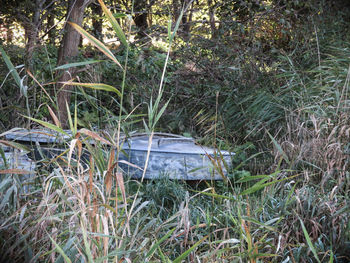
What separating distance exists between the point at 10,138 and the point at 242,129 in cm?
227

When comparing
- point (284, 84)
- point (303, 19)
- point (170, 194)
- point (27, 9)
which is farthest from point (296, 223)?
point (27, 9)

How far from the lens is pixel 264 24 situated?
6148 mm

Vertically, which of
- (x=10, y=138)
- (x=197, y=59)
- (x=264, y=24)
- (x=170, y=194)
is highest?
(x=264, y=24)

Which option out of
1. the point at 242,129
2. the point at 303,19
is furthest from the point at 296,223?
the point at 303,19

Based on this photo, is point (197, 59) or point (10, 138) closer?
point (10, 138)

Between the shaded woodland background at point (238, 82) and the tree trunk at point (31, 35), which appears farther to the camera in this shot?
the tree trunk at point (31, 35)

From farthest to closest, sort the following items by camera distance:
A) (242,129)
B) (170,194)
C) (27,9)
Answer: (27,9)
(242,129)
(170,194)

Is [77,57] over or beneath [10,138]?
over

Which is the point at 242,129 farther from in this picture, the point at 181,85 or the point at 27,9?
the point at 27,9

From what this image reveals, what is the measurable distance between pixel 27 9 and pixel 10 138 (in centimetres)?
271

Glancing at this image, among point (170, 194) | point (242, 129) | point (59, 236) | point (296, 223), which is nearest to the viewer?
point (59, 236)

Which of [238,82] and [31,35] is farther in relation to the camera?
[238,82]

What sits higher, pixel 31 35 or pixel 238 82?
pixel 31 35

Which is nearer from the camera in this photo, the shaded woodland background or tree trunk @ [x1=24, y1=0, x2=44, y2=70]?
the shaded woodland background
